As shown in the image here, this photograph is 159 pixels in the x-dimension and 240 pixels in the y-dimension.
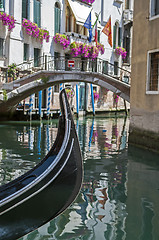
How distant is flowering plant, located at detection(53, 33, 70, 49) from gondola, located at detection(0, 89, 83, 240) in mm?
9630

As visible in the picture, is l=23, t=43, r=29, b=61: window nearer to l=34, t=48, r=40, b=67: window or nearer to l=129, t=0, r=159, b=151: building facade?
l=34, t=48, r=40, b=67: window

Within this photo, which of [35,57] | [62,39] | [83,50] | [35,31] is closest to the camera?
[35,31]

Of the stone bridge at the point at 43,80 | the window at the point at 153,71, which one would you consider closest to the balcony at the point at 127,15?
the stone bridge at the point at 43,80

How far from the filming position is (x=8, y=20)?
9.53 m

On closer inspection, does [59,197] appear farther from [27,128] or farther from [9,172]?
[27,128]

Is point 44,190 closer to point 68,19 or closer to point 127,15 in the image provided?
point 68,19

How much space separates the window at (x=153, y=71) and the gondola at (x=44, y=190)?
3.52 meters

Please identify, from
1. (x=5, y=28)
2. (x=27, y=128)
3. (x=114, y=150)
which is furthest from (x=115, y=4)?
(x=114, y=150)

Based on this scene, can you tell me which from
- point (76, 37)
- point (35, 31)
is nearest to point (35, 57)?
point (35, 31)

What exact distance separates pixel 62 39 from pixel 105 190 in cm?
889

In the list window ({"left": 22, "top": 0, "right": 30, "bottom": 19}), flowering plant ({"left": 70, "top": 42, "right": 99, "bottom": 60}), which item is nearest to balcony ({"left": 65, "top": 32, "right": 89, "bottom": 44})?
flowering plant ({"left": 70, "top": 42, "right": 99, "bottom": 60})

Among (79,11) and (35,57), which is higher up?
(79,11)

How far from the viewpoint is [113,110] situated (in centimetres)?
1488

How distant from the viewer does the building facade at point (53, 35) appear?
32.4ft
